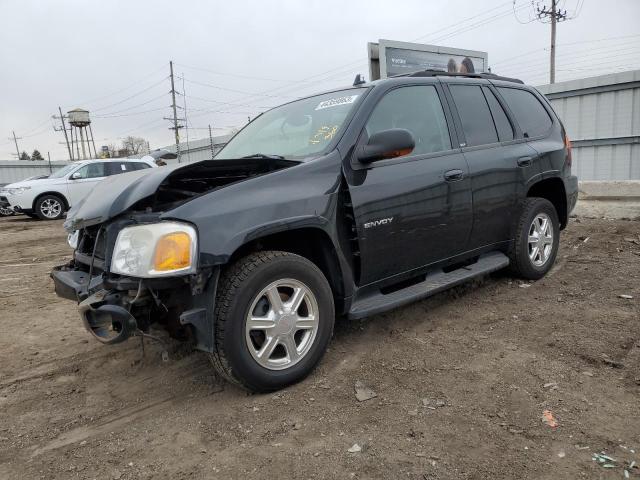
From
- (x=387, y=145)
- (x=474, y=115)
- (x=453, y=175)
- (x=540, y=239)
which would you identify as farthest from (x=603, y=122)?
(x=387, y=145)

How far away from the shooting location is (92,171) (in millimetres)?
13617

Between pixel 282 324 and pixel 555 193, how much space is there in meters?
3.63

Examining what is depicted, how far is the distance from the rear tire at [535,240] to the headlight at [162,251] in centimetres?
317

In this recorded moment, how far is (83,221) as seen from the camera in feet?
9.38

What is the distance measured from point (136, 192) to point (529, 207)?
3496mm

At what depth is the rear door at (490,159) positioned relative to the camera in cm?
397

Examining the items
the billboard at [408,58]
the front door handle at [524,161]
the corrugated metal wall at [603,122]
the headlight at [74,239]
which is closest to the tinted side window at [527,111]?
the front door handle at [524,161]

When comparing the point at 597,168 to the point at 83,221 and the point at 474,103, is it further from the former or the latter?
the point at 83,221

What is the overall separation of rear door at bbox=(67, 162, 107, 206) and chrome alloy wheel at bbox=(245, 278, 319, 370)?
1222cm

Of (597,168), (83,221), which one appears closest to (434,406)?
(83,221)

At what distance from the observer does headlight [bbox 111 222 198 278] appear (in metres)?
2.45

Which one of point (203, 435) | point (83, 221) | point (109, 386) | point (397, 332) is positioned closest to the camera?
point (203, 435)

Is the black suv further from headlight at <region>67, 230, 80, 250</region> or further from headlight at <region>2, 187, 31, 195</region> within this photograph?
headlight at <region>2, 187, 31, 195</region>

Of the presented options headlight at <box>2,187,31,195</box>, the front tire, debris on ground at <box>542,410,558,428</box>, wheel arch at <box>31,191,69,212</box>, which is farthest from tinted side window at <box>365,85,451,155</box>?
headlight at <box>2,187,31,195</box>
